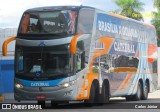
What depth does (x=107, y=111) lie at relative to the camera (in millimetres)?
18344

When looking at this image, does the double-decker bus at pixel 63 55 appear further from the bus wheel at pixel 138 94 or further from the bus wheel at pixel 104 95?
the bus wheel at pixel 138 94

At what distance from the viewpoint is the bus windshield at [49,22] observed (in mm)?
18852

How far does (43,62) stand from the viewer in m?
18.7

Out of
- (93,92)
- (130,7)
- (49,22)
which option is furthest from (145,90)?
(130,7)

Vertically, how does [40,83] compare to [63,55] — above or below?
below

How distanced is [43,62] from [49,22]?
1.58m

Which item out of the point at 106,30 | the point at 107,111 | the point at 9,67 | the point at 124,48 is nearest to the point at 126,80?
the point at 124,48

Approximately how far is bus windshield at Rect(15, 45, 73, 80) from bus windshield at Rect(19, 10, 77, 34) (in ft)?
2.21

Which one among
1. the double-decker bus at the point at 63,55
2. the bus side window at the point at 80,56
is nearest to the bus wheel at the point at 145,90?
the double-decker bus at the point at 63,55

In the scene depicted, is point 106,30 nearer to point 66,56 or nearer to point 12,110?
point 66,56

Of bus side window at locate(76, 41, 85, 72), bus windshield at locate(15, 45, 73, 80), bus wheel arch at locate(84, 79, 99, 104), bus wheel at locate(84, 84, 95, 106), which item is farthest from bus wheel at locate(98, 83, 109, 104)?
bus windshield at locate(15, 45, 73, 80)

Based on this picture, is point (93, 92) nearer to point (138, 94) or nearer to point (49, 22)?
point (49, 22)

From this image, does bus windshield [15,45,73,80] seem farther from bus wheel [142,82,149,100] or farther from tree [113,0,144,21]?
tree [113,0,144,21]

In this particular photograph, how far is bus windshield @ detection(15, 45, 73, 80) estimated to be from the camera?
18500 millimetres
